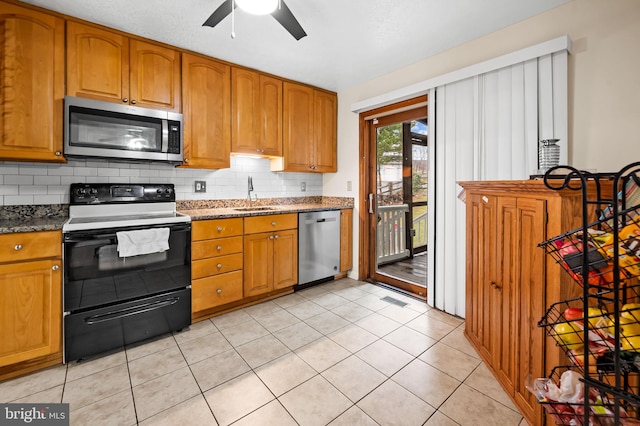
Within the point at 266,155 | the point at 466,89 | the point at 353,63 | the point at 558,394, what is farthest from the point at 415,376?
the point at 353,63

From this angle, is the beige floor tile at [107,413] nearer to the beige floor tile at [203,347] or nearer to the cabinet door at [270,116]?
the beige floor tile at [203,347]

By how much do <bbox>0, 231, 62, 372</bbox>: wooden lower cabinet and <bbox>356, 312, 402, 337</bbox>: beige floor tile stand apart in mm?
2200

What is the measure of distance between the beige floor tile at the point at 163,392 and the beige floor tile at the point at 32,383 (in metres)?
0.54

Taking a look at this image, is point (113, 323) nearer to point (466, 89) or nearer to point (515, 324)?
point (515, 324)

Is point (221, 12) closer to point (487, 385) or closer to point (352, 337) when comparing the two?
point (352, 337)

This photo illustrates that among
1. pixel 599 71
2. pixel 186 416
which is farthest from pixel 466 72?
pixel 186 416

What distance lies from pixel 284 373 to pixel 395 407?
0.70m

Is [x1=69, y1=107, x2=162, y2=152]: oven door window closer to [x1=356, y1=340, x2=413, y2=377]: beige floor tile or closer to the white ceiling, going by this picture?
the white ceiling

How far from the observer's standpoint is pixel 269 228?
296cm

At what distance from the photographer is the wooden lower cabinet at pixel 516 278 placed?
4.20 ft

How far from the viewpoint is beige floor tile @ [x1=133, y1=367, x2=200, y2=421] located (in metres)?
1.57

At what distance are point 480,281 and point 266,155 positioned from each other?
2.41 metres

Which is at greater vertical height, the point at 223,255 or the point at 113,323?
the point at 223,255

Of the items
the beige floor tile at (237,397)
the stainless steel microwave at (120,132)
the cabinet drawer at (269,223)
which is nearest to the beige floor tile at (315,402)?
the beige floor tile at (237,397)
